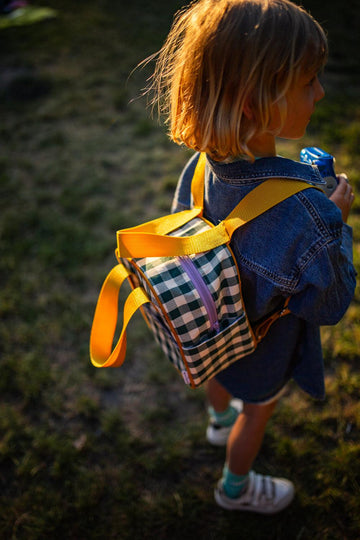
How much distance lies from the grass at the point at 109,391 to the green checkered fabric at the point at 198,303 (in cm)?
92

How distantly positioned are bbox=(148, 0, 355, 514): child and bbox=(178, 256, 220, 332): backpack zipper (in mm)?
124

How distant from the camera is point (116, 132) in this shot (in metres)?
3.79

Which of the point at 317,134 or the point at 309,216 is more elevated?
the point at 309,216

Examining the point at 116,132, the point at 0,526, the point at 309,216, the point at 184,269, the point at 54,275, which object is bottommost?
the point at 0,526

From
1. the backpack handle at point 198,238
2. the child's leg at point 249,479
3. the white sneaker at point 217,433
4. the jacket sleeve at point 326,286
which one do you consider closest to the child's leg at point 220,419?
the white sneaker at point 217,433

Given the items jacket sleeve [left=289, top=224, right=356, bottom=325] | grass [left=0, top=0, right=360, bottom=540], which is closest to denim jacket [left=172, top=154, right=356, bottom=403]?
jacket sleeve [left=289, top=224, right=356, bottom=325]

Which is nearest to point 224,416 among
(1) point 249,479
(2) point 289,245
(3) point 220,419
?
(3) point 220,419

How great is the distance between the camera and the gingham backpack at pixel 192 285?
990 millimetres

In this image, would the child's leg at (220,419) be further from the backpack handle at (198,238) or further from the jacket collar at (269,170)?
the jacket collar at (269,170)

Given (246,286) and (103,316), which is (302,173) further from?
(103,316)

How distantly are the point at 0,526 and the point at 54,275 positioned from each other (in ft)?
4.69

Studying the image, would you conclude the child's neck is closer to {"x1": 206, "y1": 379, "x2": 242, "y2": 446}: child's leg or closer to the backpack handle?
the backpack handle

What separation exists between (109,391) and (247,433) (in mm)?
909

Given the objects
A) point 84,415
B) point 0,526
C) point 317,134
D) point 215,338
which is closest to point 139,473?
point 84,415
